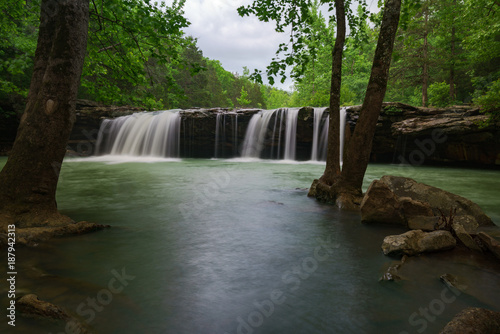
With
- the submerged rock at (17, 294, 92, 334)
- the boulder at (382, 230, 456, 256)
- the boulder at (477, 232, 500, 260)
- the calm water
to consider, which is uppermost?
the boulder at (477, 232, 500, 260)

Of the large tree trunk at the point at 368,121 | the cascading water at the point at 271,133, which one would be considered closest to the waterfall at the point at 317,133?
the cascading water at the point at 271,133

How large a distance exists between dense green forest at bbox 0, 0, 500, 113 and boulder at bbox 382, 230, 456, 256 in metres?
4.20

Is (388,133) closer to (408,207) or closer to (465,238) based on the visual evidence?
(408,207)

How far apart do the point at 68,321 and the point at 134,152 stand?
2448 cm

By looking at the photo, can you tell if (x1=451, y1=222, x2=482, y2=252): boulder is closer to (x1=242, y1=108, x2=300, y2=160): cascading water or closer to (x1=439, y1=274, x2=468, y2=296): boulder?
(x1=439, y1=274, x2=468, y2=296): boulder

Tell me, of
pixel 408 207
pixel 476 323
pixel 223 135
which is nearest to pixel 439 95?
pixel 223 135

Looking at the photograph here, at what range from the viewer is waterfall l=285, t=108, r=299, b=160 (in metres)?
21.6

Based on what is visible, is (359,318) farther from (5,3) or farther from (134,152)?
(134,152)

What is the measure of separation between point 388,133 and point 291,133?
696cm

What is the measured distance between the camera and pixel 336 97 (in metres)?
8.05

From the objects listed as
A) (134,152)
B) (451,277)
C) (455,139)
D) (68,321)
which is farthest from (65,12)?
(134,152)

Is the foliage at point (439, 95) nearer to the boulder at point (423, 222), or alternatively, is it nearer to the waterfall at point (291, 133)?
the waterfall at point (291, 133)

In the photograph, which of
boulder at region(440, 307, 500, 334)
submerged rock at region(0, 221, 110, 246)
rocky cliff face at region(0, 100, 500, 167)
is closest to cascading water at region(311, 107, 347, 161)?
rocky cliff face at region(0, 100, 500, 167)

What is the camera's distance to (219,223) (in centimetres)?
591
